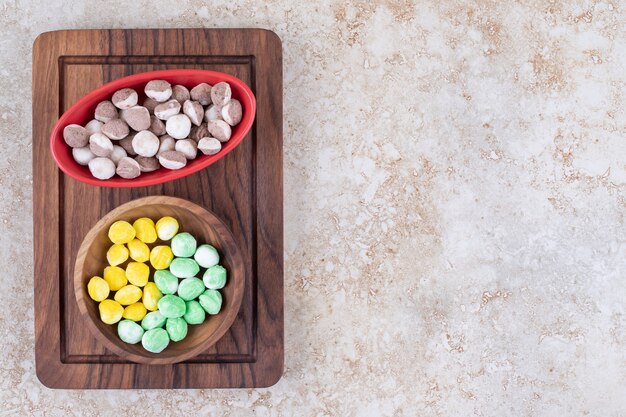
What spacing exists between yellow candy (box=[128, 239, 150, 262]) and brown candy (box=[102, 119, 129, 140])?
137 millimetres

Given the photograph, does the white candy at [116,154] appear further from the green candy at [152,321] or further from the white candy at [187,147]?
the green candy at [152,321]

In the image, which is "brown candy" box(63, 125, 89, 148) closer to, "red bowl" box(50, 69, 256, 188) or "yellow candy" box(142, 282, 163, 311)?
"red bowl" box(50, 69, 256, 188)

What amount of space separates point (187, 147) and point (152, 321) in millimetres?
230

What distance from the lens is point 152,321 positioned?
29.4 inches

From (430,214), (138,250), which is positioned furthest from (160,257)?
(430,214)

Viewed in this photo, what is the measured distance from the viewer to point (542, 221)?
87 cm

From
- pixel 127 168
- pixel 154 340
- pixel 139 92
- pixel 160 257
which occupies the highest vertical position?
pixel 139 92

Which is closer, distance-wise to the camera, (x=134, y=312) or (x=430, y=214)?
(x=134, y=312)

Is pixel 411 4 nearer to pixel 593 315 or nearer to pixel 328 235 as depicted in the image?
pixel 328 235

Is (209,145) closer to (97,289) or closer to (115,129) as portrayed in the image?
(115,129)

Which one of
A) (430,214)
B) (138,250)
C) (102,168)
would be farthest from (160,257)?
(430,214)

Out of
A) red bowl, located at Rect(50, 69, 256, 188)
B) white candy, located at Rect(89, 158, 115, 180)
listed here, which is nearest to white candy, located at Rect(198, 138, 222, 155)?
red bowl, located at Rect(50, 69, 256, 188)

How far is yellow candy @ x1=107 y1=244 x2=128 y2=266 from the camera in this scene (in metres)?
0.74

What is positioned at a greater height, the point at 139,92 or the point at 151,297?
the point at 139,92
